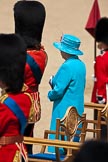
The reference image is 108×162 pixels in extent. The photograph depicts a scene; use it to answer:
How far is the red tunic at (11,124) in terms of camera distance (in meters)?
4.11

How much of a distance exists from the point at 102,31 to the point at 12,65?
3.77 meters

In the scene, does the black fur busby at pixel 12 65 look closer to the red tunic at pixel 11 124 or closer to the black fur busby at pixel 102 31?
the red tunic at pixel 11 124

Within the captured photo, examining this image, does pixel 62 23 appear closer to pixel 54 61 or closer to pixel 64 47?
pixel 54 61

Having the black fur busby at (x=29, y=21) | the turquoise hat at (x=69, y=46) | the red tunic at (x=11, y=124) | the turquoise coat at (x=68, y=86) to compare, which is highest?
the black fur busby at (x=29, y=21)

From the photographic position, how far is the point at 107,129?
20.8 feet

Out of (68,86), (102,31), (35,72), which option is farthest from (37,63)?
(102,31)

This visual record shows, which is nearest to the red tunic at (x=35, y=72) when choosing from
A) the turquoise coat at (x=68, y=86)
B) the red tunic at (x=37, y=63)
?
the red tunic at (x=37, y=63)

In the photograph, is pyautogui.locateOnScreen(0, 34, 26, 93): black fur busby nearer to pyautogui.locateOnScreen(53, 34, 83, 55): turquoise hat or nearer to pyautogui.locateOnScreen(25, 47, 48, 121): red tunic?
pyautogui.locateOnScreen(25, 47, 48, 121): red tunic

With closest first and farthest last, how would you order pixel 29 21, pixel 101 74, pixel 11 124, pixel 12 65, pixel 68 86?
pixel 11 124, pixel 12 65, pixel 29 21, pixel 68 86, pixel 101 74

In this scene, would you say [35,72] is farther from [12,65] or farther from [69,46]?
[12,65]

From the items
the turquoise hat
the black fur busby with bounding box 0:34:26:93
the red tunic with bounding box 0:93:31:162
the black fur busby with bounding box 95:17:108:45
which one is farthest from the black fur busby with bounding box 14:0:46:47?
the black fur busby with bounding box 95:17:108:45

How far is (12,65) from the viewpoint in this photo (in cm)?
425

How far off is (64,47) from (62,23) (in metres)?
5.76

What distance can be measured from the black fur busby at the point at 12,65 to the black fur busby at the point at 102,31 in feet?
10.8
